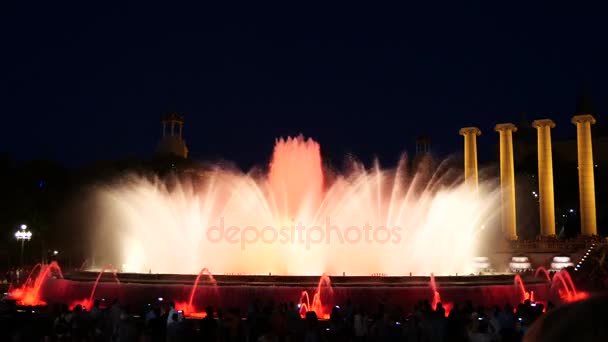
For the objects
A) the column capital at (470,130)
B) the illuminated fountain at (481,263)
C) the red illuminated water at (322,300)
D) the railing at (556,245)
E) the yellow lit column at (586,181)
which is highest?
the column capital at (470,130)

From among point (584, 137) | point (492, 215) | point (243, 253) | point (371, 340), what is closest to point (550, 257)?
point (584, 137)

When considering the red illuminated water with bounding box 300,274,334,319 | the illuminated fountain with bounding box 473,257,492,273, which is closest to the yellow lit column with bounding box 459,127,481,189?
the illuminated fountain with bounding box 473,257,492,273

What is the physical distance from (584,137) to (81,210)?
4358 centimetres

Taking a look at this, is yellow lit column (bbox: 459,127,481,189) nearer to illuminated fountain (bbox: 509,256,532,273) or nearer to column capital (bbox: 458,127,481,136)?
column capital (bbox: 458,127,481,136)

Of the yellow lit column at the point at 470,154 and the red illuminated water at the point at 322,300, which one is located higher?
the yellow lit column at the point at 470,154

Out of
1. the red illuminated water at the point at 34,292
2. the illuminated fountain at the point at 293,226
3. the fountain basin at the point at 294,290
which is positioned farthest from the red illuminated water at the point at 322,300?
the red illuminated water at the point at 34,292

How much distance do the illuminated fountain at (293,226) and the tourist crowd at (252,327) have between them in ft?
59.2

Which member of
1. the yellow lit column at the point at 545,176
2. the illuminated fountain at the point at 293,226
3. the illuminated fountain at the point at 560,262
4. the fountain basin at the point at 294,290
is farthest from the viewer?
the yellow lit column at the point at 545,176

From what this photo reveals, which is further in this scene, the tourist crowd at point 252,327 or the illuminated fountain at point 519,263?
the illuminated fountain at point 519,263

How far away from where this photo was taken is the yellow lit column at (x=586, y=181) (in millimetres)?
50469

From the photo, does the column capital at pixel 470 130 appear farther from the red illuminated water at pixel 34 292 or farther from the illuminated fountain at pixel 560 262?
the red illuminated water at pixel 34 292

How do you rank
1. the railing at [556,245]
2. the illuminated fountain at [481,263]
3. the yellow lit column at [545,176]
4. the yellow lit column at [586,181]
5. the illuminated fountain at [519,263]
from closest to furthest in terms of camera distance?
the illuminated fountain at [481,263] < the illuminated fountain at [519,263] < the railing at [556,245] < the yellow lit column at [586,181] < the yellow lit column at [545,176]

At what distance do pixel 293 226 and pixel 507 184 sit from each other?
27517 millimetres

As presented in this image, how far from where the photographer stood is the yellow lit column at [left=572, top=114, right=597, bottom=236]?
Result: 50469mm
